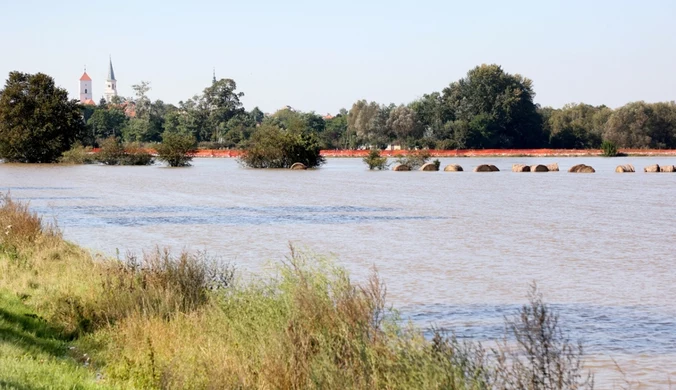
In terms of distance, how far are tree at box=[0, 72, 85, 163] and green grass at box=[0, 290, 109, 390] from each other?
7614 cm

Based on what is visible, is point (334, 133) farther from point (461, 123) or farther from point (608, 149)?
point (608, 149)

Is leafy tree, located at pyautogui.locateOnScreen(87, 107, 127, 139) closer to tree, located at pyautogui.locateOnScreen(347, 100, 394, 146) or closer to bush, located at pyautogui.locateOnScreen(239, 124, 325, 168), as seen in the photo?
tree, located at pyautogui.locateOnScreen(347, 100, 394, 146)

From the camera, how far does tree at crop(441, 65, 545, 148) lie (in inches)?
5384

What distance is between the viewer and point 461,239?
2470 cm

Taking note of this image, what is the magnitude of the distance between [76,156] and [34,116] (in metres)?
9.12

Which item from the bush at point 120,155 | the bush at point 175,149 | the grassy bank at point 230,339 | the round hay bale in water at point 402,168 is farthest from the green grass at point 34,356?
the bush at point 120,155

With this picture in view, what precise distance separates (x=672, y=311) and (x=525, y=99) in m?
132

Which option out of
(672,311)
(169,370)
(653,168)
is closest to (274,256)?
(672,311)

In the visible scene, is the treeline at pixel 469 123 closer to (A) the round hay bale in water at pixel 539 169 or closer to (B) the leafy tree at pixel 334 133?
(B) the leafy tree at pixel 334 133

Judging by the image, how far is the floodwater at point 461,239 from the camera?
42.6 feet

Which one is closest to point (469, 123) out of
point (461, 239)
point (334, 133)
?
point (334, 133)

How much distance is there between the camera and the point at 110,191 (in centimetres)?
4678

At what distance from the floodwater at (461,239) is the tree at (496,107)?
85234mm

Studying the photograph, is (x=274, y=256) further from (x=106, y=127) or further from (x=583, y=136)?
(x=106, y=127)
